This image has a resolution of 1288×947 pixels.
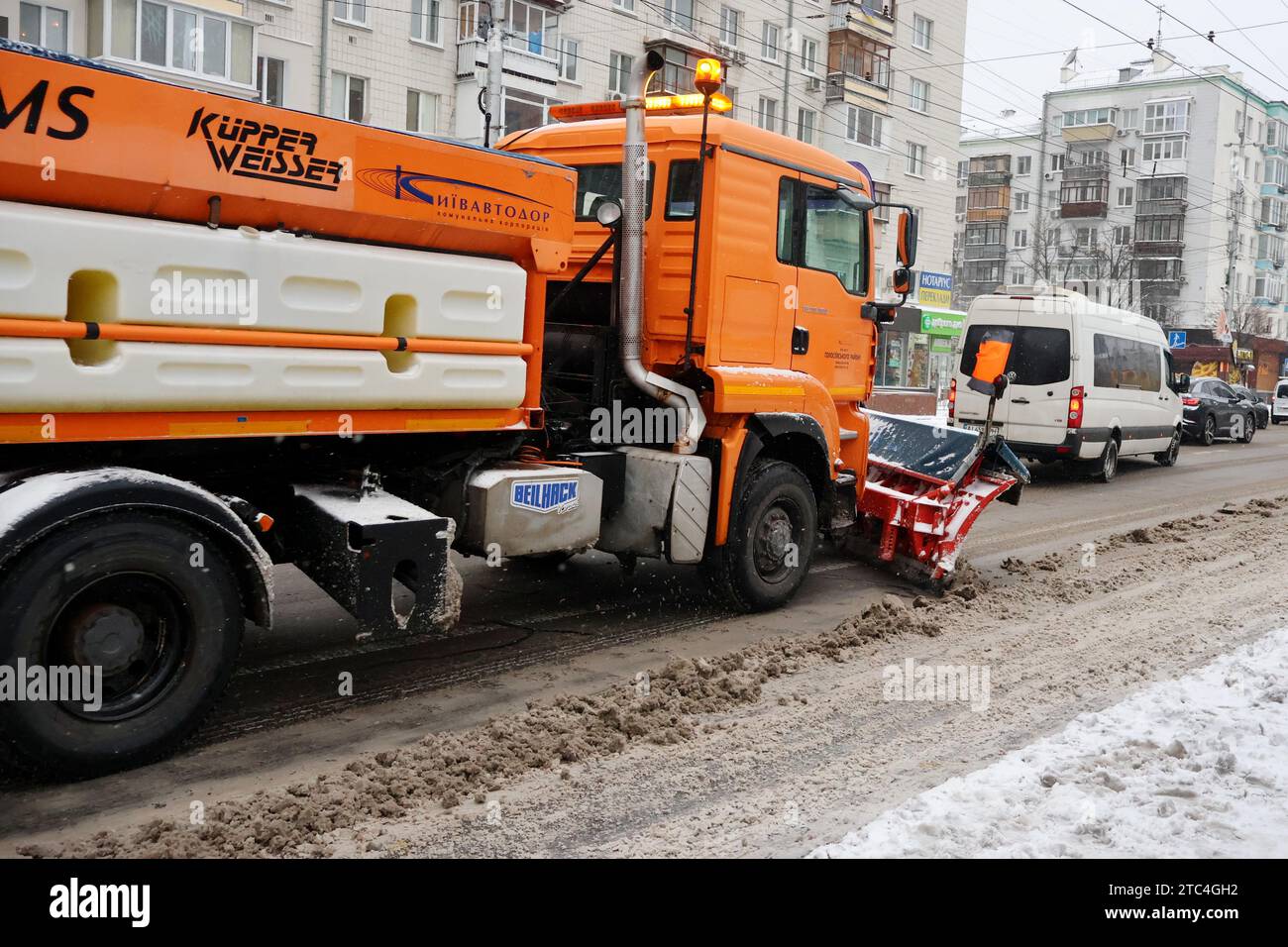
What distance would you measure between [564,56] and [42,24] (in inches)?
522

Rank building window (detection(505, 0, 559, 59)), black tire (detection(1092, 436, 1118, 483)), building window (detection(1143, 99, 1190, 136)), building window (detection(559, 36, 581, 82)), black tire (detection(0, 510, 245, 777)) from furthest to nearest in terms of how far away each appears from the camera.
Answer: building window (detection(1143, 99, 1190, 136)) → building window (detection(559, 36, 581, 82)) → building window (detection(505, 0, 559, 59)) → black tire (detection(1092, 436, 1118, 483)) → black tire (detection(0, 510, 245, 777))

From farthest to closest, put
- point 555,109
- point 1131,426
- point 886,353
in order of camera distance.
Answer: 1. point 886,353
2. point 1131,426
3. point 555,109

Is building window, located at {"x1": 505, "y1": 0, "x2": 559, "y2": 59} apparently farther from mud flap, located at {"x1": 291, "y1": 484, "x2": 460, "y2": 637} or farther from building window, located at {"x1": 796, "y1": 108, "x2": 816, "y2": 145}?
mud flap, located at {"x1": 291, "y1": 484, "x2": 460, "y2": 637}

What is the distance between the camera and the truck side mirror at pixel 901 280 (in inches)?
314

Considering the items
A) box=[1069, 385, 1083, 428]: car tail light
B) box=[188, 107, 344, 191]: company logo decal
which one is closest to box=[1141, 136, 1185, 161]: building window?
box=[1069, 385, 1083, 428]: car tail light

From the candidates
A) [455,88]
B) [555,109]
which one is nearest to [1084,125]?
[455,88]

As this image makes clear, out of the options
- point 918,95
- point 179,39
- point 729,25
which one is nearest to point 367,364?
point 179,39

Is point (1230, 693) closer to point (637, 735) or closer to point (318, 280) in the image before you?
point (637, 735)

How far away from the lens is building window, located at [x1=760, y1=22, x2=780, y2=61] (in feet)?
120

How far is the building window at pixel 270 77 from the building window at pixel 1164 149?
2175 inches

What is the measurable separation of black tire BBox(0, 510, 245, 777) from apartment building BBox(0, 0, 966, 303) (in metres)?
5.50

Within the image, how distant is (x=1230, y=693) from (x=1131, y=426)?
1317 cm

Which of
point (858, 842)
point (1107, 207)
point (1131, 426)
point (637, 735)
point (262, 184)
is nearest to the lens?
point (858, 842)
